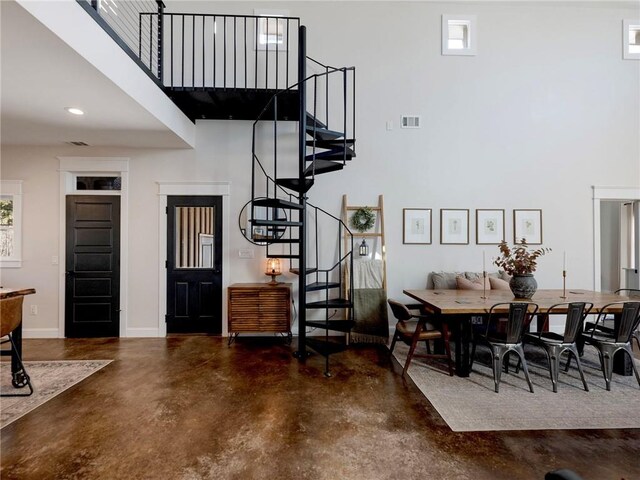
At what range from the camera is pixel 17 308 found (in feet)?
8.98

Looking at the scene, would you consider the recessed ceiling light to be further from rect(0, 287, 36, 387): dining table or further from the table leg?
the table leg

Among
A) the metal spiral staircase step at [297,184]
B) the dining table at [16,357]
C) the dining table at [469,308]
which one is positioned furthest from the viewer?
the metal spiral staircase step at [297,184]

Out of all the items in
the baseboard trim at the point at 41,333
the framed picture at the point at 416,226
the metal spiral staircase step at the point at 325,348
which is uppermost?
the framed picture at the point at 416,226

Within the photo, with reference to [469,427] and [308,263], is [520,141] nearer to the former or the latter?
[308,263]

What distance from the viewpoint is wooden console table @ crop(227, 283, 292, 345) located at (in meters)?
4.15

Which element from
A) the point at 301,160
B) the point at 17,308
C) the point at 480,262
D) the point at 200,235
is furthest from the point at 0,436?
the point at 480,262

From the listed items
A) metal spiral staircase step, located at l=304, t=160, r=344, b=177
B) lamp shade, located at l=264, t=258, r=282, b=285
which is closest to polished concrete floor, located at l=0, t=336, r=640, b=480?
lamp shade, located at l=264, t=258, r=282, b=285

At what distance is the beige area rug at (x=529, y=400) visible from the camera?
2387 millimetres

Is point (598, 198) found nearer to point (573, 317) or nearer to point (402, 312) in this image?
point (573, 317)

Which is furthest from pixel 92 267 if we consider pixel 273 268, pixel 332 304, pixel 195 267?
pixel 332 304

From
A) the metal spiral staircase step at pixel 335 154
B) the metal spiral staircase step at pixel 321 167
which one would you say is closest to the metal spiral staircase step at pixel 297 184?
the metal spiral staircase step at pixel 321 167

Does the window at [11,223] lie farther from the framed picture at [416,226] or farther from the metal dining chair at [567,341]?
the metal dining chair at [567,341]

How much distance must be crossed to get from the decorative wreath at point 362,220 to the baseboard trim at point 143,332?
336cm

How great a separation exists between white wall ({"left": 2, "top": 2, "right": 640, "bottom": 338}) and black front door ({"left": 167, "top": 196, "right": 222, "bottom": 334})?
25cm
